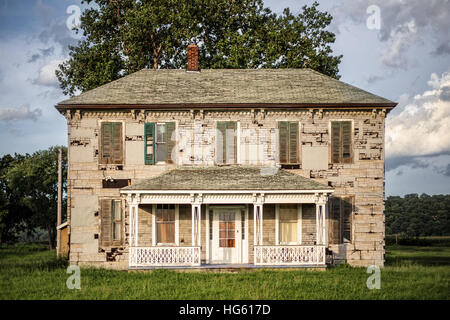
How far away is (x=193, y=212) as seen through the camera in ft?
55.9

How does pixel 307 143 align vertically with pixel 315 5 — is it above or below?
below

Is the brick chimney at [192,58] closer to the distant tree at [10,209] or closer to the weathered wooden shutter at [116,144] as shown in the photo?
the weathered wooden shutter at [116,144]

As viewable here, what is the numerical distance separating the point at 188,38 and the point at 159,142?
12835mm

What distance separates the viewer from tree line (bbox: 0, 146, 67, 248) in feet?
131

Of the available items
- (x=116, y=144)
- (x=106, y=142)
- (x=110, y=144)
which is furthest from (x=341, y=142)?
(x=106, y=142)

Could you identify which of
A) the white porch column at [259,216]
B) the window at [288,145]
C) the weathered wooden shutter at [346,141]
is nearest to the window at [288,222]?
the white porch column at [259,216]

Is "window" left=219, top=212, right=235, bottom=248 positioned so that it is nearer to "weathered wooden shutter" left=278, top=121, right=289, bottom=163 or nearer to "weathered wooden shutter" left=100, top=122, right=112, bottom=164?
"weathered wooden shutter" left=278, top=121, right=289, bottom=163

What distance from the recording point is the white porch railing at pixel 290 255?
16969 millimetres

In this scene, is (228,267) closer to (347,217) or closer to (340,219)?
(340,219)

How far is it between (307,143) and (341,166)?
159 cm
